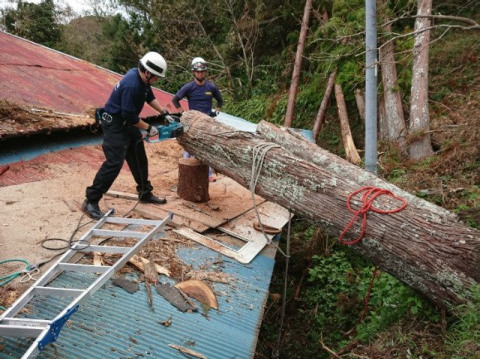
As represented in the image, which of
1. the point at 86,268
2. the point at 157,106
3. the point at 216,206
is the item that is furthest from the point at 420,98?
the point at 86,268

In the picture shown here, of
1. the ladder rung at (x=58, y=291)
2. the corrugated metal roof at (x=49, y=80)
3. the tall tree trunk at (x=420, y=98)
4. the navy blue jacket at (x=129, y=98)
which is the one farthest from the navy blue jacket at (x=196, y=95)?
the ladder rung at (x=58, y=291)

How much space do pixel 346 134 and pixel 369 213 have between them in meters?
5.49

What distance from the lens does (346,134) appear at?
820 centimetres

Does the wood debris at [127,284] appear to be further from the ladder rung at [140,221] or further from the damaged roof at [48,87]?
the damaged roof at [48,87]

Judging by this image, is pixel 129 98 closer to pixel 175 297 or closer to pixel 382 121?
pixel 175 297

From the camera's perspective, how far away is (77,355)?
2.15 meters

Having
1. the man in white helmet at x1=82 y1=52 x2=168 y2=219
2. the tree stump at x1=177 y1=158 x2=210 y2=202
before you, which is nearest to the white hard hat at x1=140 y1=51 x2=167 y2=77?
the man in white helmet at x1=82 y1=52 x2=168 y2=219

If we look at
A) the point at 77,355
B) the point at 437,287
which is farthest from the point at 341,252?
the point at 77,355

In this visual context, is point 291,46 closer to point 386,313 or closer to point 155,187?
point 155,187

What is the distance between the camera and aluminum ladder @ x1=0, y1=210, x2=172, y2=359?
193 cm

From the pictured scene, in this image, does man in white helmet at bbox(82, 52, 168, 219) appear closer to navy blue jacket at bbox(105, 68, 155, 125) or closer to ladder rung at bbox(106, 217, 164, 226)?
navy blue jacket at bbox(105, 68, 155, 125)

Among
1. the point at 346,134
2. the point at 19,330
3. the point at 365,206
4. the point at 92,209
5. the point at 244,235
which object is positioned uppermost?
the point at 365,206

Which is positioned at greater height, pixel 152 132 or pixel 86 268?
pixel 152 132

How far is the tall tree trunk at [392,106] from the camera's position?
22.3 ft
